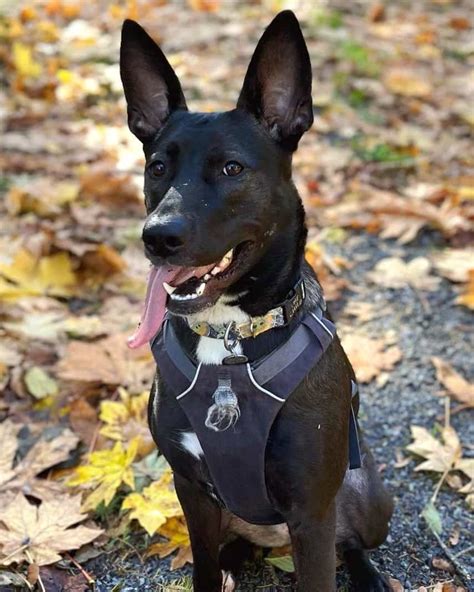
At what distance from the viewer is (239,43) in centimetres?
848

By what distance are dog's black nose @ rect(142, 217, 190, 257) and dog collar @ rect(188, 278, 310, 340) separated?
0.34 m

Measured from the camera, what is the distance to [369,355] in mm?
4242

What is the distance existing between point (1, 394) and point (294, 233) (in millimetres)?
2069

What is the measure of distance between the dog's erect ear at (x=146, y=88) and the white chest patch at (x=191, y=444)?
0.99 meters

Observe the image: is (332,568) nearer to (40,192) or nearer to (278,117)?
(278,117)

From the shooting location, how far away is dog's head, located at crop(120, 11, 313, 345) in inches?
93.0

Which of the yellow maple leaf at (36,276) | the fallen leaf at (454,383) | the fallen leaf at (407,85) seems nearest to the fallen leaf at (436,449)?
the fallen leaf at (454,383)

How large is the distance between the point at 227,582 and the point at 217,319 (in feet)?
3.40

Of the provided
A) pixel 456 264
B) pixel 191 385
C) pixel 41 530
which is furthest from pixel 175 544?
pixel 456 264

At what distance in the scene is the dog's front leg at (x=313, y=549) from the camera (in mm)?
2504

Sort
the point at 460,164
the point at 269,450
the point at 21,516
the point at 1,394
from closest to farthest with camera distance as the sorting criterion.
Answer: the point at 269,450, the point at 21,516, the point at 1,394, the point at 460,164

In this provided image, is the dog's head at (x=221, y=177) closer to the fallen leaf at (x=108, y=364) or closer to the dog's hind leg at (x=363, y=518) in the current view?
the dog's hind leg at (x=363, y=518)

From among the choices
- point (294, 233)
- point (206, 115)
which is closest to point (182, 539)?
point (294, 233)

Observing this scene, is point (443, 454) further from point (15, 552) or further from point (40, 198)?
point (40, 198)
